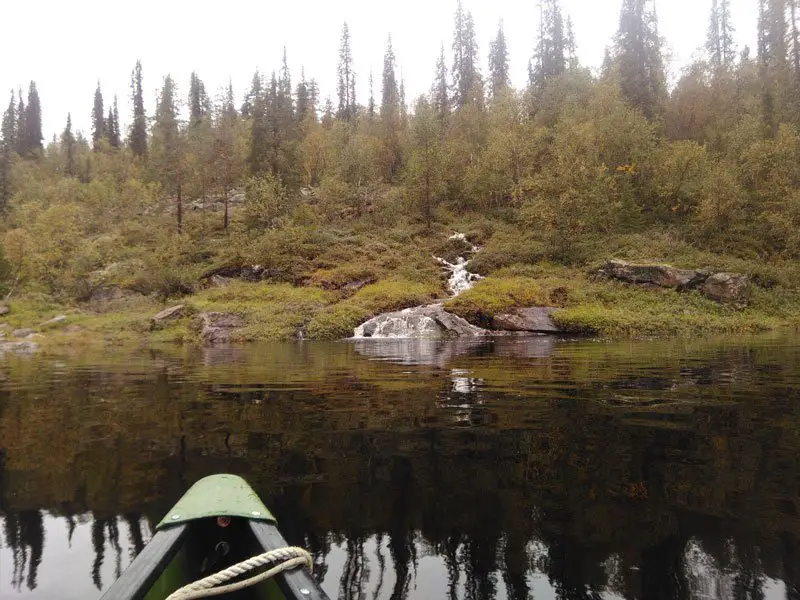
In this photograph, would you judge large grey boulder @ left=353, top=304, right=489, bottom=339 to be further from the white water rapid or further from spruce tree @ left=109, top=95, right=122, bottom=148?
spruce tree @ left=109, top=95, right=122, bottom=148

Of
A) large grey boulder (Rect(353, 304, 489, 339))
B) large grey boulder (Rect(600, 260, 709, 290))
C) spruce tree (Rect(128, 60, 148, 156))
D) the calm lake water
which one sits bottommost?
the calm lake water

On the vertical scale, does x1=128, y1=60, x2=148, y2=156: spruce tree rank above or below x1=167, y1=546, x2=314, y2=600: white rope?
above

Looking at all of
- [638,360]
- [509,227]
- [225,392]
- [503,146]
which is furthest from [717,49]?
[225,392]

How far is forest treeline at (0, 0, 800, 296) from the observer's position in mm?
34875

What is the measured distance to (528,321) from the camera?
26.2m

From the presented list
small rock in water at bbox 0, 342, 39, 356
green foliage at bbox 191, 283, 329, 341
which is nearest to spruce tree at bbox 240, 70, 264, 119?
green foliage at bbox 191, 283, 329, 341

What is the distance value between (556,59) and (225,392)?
63683mm

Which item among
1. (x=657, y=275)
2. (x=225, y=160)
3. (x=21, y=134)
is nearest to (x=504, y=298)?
(x=657, y=275)

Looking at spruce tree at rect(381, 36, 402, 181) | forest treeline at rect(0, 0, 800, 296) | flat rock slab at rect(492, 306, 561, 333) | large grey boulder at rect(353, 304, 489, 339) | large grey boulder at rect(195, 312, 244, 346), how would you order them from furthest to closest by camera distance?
Result: spruce tree at rect(381, 36, 402, 181), forest treeline at rect(0, 0, 800, 296), large grey boulder at rect(195, 312, 244, 346), large grey boulder at rect(353, 304, 489, 339), flat rock slab at rect(492, 306, 561, 333)

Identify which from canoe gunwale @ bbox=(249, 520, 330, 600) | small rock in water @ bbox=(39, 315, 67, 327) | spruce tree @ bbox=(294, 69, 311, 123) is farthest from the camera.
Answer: spruce tree @ bbox=(294, 69, 311, 123)

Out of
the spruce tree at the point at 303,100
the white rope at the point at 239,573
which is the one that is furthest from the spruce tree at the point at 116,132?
the white rope at the point at 239,573

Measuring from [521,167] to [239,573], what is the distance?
46171 millimetres

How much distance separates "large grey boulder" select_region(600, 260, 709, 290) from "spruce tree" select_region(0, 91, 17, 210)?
6709 centimetres

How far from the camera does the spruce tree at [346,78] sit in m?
78.7
